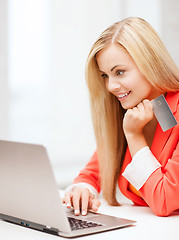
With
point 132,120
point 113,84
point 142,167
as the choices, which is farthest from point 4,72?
point 142,167

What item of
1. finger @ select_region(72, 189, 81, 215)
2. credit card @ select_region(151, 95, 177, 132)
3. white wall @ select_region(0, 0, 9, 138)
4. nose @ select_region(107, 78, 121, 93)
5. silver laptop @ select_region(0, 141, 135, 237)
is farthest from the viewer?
white wall @ select_region(0, 0, 9, 138)

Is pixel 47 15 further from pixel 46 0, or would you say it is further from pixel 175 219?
pixel 175 219

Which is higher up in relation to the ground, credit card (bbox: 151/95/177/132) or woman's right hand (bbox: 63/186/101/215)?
credit card (bbox: 151/95/177/132)

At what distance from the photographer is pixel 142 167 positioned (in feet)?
3.93

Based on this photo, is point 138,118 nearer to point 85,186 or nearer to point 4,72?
point 85,186

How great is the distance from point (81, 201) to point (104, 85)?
0.50 meters

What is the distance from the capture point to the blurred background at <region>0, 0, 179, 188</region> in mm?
2043

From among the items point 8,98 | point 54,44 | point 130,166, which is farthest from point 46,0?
point 130,166

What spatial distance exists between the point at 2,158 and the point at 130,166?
1.43ft

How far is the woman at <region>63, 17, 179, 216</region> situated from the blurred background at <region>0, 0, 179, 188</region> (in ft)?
2.22

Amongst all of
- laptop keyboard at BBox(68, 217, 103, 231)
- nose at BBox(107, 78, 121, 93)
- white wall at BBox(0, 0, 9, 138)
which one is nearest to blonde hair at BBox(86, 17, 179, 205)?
nose at BBox(107, 78, 121, 93)

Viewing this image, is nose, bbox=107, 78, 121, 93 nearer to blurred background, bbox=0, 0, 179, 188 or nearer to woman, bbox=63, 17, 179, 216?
woman, bbox=63, 17, 179, 216

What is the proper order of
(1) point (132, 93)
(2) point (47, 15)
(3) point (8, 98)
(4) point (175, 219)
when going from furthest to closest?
(2) point (47, 15)
(3) point (8, 98)
(1) point (132, 93)
(4) point (175, 219)

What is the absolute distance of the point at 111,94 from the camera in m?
1.54
